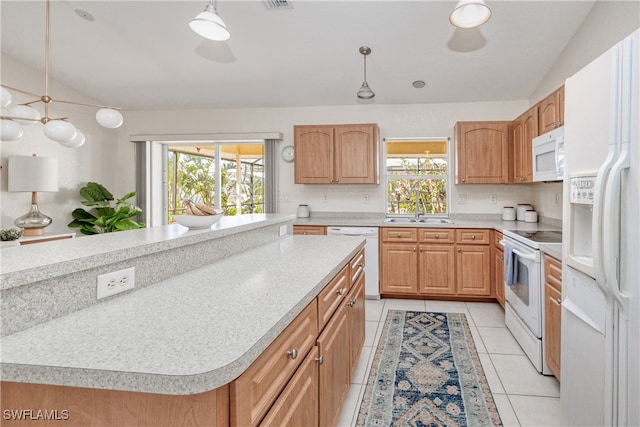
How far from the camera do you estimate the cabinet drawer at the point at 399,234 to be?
4105 mm

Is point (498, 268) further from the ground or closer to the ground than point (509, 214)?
closer to the ground

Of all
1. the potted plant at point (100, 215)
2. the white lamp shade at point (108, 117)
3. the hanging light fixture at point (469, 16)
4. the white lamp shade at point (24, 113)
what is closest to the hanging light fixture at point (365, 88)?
the hanging light fixture at point (469, 16)

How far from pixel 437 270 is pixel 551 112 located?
77.0 inches

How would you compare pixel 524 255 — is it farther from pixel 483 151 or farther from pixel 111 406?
pixel 111 406

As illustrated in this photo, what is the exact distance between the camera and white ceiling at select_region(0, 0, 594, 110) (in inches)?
126

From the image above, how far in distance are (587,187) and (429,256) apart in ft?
8.78

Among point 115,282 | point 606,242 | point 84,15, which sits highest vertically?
point 84,15

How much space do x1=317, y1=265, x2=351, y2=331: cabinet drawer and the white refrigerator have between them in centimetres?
104

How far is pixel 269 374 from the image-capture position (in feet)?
3.06

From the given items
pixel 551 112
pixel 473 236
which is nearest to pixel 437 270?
pixel 473 236

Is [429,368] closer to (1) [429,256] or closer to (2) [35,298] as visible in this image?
(1) [429,256]

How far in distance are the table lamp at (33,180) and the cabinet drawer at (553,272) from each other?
4897 millimetres

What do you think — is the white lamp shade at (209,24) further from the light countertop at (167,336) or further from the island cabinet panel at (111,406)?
the island cabinet panel at (111,406)

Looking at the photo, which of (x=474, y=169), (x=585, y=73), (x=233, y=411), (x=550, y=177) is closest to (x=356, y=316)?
(x=233, y=411)
